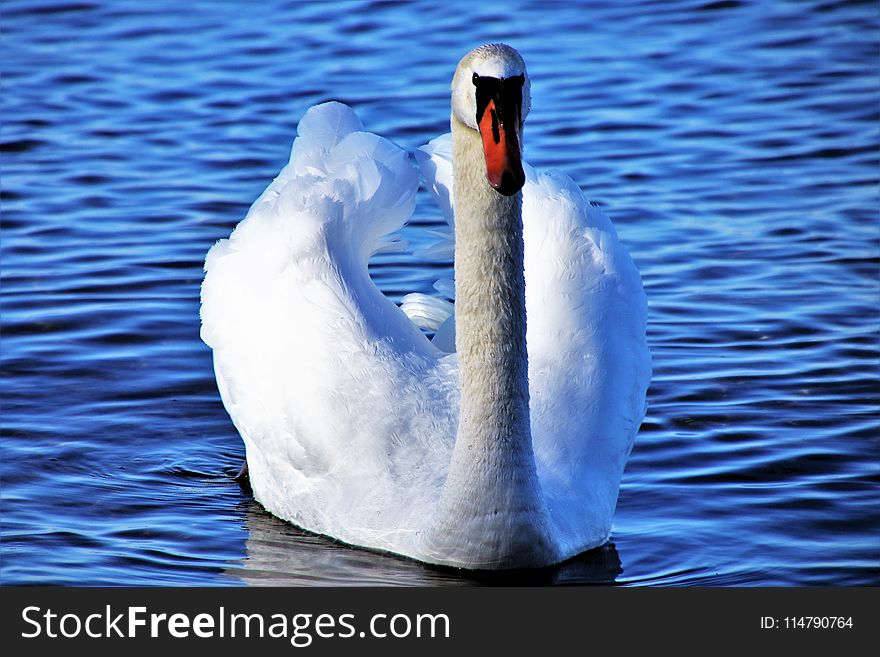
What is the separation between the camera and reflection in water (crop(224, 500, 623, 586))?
627 centimetres

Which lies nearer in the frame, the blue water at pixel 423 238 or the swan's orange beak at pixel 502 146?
the swan's orange beak at pixel 502 146

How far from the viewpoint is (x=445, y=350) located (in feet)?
25.5

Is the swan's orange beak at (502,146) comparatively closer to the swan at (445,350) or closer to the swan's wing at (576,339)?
the swan at (445,350)

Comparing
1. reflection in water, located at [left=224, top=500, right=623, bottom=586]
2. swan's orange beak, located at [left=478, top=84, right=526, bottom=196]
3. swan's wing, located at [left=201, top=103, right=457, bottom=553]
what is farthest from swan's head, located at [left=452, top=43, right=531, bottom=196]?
reflection in water, located at [left=224, top=500, right=623, bottom=586]

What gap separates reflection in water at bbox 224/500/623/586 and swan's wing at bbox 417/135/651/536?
15 centimetres

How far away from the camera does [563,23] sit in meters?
16.7

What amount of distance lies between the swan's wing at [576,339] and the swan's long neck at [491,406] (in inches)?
11.9

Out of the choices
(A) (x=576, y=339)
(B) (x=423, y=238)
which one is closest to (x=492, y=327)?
(A) (x=576, y=339)

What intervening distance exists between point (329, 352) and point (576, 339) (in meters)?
1.07

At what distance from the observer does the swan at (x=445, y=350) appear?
610cm

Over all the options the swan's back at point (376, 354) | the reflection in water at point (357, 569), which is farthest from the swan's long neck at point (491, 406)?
the swan's back at point (376, 354)

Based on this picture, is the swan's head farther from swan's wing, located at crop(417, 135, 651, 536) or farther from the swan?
swan's wing, located at crop(417, 135, 651, 536)

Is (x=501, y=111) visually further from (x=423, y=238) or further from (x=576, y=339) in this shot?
(x=423, y=238)

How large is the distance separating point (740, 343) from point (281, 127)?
5666mm
